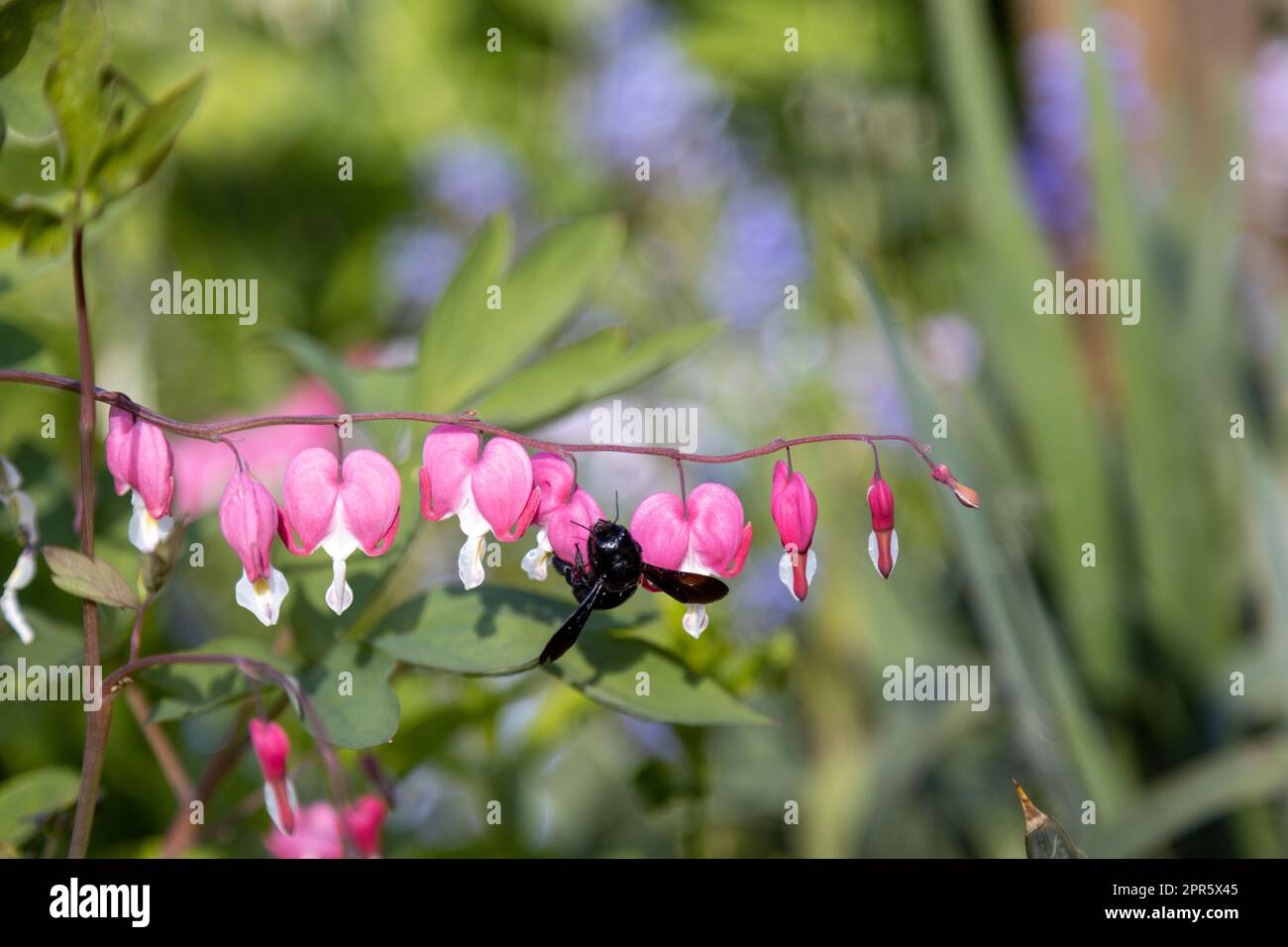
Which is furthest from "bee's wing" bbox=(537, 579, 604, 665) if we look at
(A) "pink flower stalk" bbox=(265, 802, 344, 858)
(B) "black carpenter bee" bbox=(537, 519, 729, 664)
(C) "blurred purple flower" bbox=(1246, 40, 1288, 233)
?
(C) "blurred purple flower" bbox=(1246, 40, 1288, 233)

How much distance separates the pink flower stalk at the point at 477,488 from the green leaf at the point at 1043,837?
23 cm

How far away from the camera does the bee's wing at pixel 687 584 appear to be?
16.5 inches

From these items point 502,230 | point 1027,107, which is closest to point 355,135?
point 1027,107

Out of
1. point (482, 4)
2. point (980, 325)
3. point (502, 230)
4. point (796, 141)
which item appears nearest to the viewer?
point (502, 230)

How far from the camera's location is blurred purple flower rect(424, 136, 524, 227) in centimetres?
187

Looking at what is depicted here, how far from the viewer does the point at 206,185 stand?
2291 mm

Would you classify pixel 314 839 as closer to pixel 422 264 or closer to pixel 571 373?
pixel 571 373

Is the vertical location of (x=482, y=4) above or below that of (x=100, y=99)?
above

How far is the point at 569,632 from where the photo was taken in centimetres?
39

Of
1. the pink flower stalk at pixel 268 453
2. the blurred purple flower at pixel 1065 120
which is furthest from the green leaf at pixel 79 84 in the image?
the blurred purple flower at pixel 1065 120

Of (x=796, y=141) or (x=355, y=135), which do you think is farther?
(x=355, y=135)

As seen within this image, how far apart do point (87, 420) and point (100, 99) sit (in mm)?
121

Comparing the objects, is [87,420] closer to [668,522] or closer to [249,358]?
[668,522]

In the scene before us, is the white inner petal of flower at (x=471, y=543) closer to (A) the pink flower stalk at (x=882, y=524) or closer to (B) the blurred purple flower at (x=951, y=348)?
(A) the pink flower stalk at (x=882, y=524)
